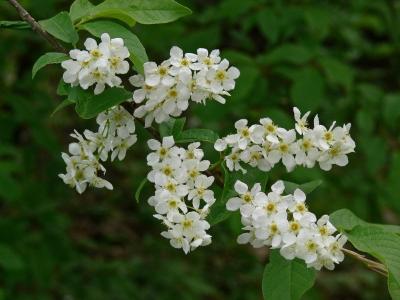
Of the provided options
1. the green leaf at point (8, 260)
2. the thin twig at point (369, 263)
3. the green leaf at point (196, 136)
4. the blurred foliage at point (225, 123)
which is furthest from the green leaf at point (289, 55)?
the thin twig at point (369, 263)

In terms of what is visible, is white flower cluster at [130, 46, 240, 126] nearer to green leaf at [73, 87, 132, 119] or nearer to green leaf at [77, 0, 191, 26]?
green leaf at [73, 87, 132, 119]

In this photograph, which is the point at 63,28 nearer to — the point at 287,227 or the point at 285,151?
the point at 285,151

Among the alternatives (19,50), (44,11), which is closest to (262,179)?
(44,11)

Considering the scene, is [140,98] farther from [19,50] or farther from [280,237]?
[19,50]

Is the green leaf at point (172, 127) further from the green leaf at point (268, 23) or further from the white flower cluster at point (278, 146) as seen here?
the green leaf at point (268, 23)

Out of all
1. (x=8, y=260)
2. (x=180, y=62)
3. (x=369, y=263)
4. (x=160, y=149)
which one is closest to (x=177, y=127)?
(x=160, y=149)

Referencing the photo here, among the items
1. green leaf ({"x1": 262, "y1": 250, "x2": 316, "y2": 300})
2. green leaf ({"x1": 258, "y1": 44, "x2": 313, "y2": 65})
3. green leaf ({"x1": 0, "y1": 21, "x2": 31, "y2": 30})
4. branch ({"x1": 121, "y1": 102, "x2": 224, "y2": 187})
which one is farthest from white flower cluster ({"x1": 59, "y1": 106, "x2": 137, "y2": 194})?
green leaf ({"x1": 258, "y1": 44, "x2": 313, "y2": 65})
